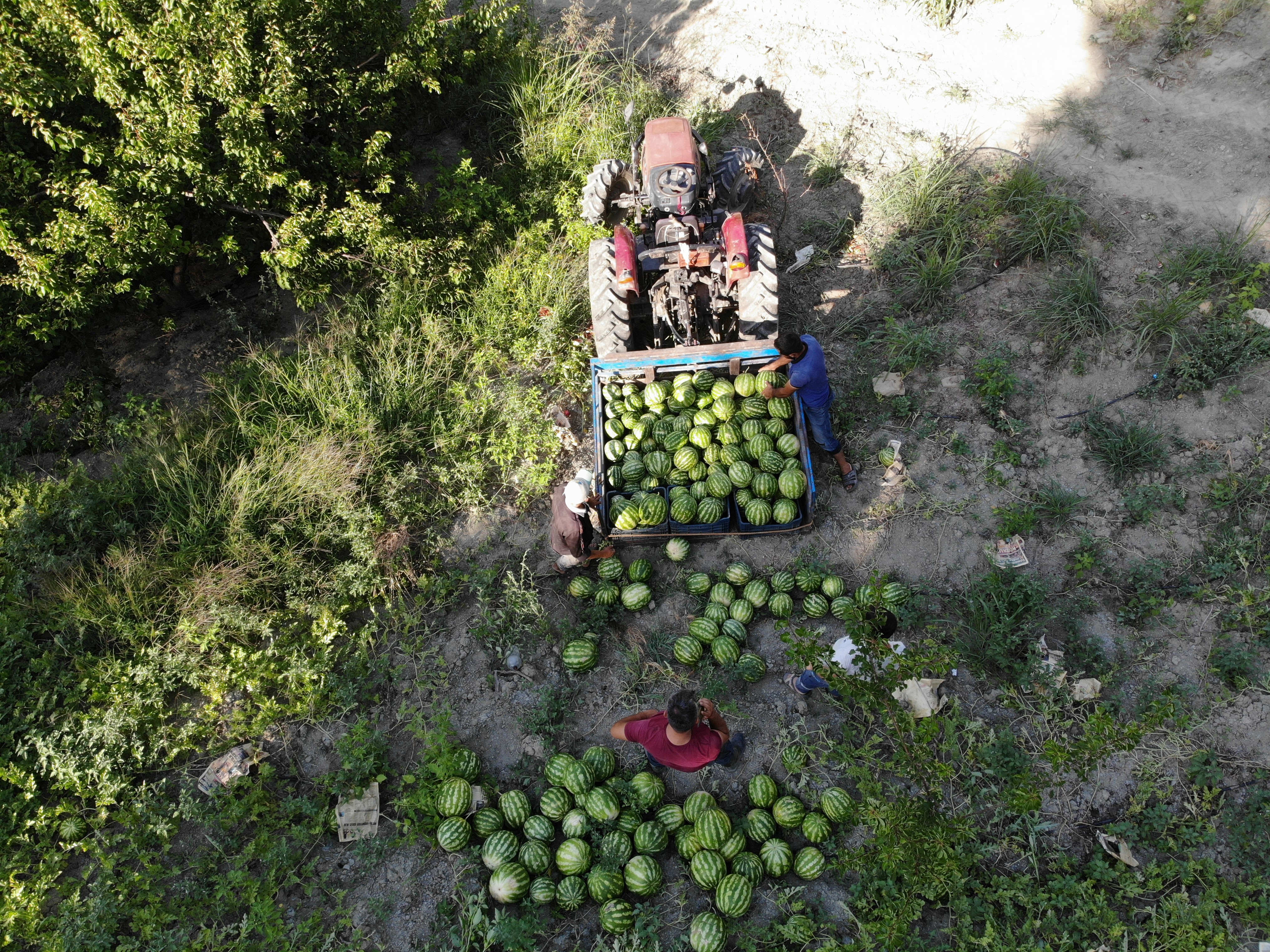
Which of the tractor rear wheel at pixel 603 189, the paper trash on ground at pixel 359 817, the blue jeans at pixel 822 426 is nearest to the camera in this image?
the paper trash on ground at pixel 359 817

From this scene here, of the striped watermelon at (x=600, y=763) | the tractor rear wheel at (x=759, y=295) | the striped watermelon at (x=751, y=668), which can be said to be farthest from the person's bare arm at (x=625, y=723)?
the tractor rear wheel at (x=759, y=295)

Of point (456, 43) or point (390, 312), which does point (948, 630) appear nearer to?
point (390, 312)

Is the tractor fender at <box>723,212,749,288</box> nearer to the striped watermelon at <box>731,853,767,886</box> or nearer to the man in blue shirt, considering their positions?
the man in blue shirt

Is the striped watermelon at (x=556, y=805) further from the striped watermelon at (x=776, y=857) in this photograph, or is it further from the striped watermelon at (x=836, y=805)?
the striped watermelon at (x=836, y=805)

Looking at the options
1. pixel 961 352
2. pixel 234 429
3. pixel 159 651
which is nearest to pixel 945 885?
pixel 961 352

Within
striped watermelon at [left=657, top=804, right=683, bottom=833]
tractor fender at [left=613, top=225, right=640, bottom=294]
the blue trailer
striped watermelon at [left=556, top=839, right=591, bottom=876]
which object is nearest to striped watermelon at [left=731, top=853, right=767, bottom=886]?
striped watermelon at [left=657, top=804, right=683, bottom=833]
